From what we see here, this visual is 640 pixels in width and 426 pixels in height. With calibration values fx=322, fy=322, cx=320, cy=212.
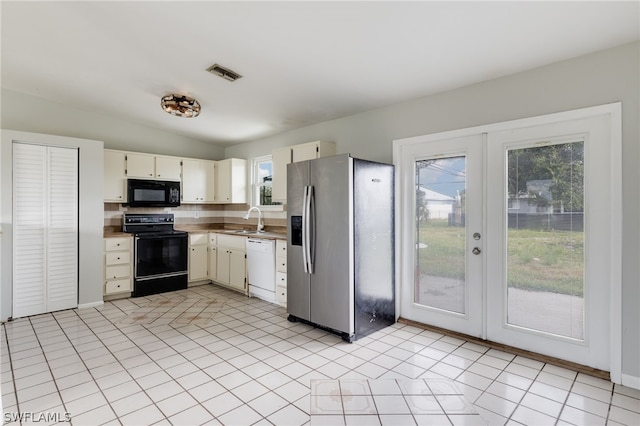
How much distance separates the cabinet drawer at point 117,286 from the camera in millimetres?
4379

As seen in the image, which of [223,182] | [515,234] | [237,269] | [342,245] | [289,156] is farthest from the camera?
[223,182]

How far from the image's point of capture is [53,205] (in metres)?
3.89

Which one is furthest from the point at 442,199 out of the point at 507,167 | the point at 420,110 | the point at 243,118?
the point at 243,118

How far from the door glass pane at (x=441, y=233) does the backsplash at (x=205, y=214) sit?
2.29 meters

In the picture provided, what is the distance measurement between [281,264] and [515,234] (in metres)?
2.55

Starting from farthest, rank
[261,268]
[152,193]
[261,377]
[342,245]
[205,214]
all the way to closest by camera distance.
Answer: [205,214] → [152,193] → [261,268] → [342,245] → [261,377]

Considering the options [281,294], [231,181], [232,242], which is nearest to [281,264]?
[281,294]

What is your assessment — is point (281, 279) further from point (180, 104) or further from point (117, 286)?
point (180, 104)

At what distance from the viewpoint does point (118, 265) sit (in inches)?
176

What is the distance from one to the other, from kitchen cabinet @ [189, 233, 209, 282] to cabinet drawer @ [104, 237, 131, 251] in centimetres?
87

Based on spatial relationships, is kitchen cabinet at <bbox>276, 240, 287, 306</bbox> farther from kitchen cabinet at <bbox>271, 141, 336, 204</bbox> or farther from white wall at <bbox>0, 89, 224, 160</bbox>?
white wall at <bbox>0, 89, 224, 160</bbox>

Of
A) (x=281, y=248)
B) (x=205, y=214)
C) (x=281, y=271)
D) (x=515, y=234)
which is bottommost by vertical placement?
(x=281, y=271)

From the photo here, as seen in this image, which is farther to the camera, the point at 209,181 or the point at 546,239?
the point at 209,181

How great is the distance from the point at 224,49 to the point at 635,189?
3.29 m
